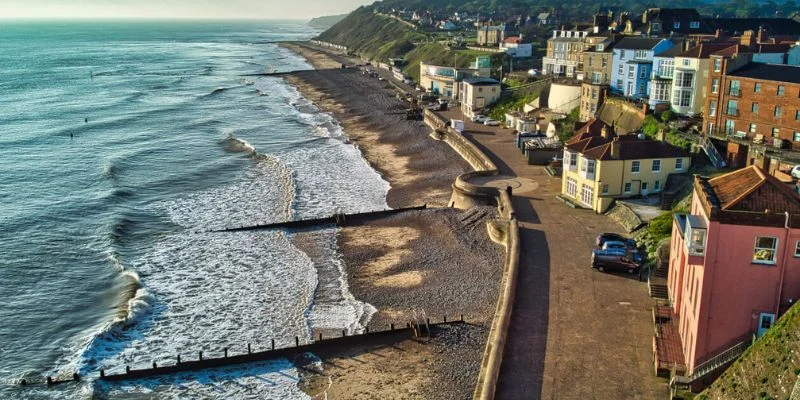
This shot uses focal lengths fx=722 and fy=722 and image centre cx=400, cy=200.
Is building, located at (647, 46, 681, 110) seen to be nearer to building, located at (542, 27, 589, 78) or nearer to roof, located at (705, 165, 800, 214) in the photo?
building, located at (542, 27, 589, 78)

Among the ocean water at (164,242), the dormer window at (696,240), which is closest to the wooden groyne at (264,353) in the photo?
the ocean water at (164,242)

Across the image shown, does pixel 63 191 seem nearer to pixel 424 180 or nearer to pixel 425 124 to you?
pixel 424 180

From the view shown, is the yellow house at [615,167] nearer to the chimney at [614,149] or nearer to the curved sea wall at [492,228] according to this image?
the chimney at [614,149]

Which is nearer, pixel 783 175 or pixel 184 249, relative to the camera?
pixel 783 175

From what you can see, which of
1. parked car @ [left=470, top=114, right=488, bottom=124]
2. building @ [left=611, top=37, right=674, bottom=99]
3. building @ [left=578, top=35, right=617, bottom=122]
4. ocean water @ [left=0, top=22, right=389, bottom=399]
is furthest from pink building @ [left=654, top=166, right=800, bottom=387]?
parked car @ [left=470, top=114, right=488, bottom=124]

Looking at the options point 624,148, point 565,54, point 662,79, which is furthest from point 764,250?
point 565,54

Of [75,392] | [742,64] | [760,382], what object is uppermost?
[742,64]

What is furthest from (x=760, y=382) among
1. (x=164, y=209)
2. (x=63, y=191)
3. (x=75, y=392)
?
(x=63, y=191)

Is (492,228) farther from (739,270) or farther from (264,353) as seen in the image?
(739,270)
